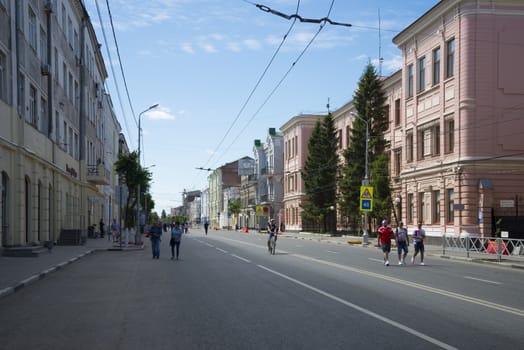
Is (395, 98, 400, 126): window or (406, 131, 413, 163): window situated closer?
(406, 131, 413, 163): window

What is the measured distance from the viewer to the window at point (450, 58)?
36.4m

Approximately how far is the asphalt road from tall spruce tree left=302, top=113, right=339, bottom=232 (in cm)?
4577

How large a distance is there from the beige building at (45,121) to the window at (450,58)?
76.0 feet

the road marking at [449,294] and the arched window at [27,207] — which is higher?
the arched window at [27,207]

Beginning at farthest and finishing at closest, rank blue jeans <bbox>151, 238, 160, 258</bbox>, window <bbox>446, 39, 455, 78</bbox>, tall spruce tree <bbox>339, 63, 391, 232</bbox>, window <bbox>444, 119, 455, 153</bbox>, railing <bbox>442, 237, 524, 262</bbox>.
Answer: tall spruce tree <bbox>339, 63, 391, 232</bbox> < window <bbox>444, 119, 455, 153</bbox> < window <bbox>446, 39, 455, 78</bbox> < blue jeans <bbox>151, 238, 160, 258</bbox> < railing <bbox>442, 237, 524, 262</bbox>

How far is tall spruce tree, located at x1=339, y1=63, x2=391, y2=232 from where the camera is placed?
48219 mm

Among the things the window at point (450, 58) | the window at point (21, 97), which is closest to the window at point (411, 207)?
the window at point (450, 58)

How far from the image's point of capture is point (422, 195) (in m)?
40.7

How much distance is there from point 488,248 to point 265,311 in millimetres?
19096

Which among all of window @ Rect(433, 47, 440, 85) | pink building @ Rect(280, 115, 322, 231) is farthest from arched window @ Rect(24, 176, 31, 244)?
pink building @ Rect(280, 115, 322, 231)

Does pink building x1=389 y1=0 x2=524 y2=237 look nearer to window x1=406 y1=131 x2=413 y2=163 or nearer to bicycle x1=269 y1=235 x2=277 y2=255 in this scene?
window x1=406 y1=131 x2=413 y2=163

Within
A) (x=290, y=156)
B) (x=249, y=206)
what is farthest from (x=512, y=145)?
(x=249, y=206)

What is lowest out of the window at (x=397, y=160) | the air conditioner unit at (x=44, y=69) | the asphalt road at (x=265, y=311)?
the asphalt road at (x=265, y=311)

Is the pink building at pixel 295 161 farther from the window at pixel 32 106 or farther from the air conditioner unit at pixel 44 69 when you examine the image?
the window at pixel 32 106
